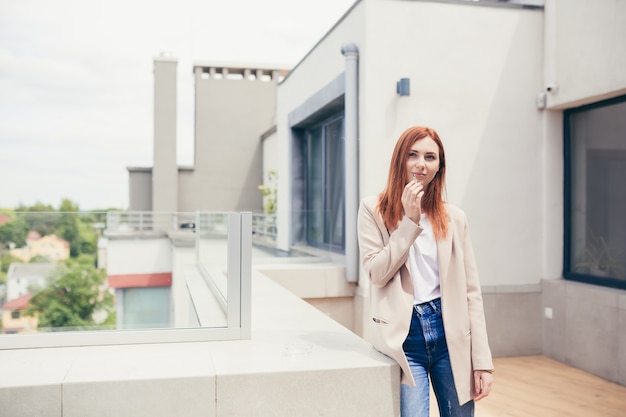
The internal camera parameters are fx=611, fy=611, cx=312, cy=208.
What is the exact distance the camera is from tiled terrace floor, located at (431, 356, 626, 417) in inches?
182

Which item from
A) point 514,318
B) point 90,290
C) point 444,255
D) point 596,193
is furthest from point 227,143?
point 444,255

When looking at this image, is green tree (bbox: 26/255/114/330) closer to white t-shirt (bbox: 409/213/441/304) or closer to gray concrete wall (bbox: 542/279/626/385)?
white t-shirt (bbox: 409/213/441/304)

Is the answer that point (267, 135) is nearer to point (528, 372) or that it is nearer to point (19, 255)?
point (528, 372)

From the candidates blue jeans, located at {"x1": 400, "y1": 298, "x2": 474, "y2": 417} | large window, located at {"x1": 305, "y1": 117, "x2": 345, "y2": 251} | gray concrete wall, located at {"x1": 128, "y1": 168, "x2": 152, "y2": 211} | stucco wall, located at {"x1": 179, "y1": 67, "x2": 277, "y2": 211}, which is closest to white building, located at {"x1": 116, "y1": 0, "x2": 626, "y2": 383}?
large window, located at {"x1": 305, "y1": 117, "x2": 345, "y2": 251}

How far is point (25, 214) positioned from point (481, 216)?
462 cm

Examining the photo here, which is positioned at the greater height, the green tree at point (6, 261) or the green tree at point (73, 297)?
the green tree at point (6, 261)

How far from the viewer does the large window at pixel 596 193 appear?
564 centimetres

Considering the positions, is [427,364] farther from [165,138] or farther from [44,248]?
[165,138]

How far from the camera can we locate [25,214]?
3.18m

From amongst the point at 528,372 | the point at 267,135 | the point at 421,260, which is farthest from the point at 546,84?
the point at 267,135

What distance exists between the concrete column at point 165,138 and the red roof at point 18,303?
13.5 m

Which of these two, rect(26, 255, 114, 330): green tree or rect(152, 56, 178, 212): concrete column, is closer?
rect(26, 255, 114, 330): green tree

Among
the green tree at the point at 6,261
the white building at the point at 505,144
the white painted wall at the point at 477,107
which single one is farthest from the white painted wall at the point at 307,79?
the green tree at the point at 6,261

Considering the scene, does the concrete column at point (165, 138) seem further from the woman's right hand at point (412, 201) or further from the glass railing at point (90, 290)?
the woman's right hand at point (412, 201)
